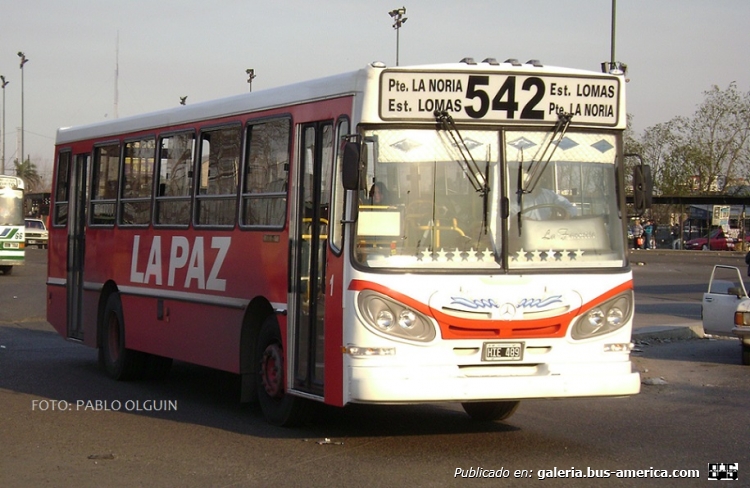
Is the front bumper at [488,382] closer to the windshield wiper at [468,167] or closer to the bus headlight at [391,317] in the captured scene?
the bus headlight at [391,317]

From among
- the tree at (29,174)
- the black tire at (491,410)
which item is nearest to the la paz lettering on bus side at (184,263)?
the black tire at (491,410)

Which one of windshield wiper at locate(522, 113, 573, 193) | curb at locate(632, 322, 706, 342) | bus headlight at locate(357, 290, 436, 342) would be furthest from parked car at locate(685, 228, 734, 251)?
bus headlight at locate(357, 290, 436, 342)

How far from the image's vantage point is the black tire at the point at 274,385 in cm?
934

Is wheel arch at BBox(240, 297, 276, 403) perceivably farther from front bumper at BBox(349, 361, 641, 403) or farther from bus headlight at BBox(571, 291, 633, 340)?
bus headlight at BBox(571, 291, 633, 340)

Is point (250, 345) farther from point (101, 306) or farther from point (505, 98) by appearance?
point (101, 306)

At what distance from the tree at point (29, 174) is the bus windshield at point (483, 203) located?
10009cm

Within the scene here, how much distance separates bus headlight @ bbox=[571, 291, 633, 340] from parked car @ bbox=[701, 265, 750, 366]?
6.36 metres

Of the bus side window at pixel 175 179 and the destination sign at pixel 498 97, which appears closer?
the destination sign at pixel 498 97

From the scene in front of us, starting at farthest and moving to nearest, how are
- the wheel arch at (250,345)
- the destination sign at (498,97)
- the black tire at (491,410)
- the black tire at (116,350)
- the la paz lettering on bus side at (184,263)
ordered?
1. the black tire at (116,350)
2. the la paz lettering on bus side at (184,263)
3. the wheel arch at (250,345)
4. the black tire at (491,410)
5. the destination sign at (498,97)

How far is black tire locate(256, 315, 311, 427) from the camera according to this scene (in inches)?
368

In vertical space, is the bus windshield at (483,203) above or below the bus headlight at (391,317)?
above

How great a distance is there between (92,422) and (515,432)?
3.81m

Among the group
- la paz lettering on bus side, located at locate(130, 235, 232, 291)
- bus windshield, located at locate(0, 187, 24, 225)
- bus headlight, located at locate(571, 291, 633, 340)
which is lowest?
bus headlight, located at locate(571, 291, 633, 340)

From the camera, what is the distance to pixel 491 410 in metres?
9.81
